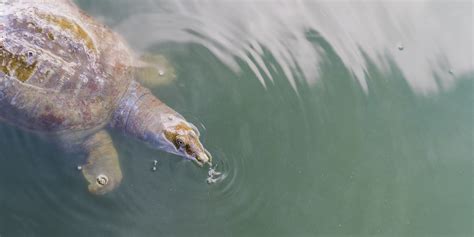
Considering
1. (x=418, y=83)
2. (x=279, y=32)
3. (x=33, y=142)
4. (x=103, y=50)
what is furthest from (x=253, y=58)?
(x=33, y=142)

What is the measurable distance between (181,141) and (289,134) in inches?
45.4

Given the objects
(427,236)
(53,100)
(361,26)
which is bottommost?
(427,236)

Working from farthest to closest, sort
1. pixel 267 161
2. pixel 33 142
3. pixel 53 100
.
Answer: pixel 267 161
pixel 33 142
pixel 53 100

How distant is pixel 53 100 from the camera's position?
3.90 metres

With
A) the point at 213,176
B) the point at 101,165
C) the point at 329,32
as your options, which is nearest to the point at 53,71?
the point at 101,165

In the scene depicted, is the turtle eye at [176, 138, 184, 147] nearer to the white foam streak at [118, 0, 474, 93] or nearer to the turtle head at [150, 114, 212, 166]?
the turtle head at [150, 114, 212, 166]

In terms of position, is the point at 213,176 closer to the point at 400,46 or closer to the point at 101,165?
the point at 101,165

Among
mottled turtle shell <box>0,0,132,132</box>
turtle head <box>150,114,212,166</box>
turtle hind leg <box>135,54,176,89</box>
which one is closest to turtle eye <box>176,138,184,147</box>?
turtle head <box>150,114,212,166</box>

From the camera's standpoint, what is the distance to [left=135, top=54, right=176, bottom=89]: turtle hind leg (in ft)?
15.0

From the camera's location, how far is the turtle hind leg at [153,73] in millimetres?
4578

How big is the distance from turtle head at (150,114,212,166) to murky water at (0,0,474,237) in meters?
0.15

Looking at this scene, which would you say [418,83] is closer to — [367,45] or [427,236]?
[367,45]

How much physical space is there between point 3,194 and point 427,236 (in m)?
3.85

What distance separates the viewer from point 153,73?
4582 mm
